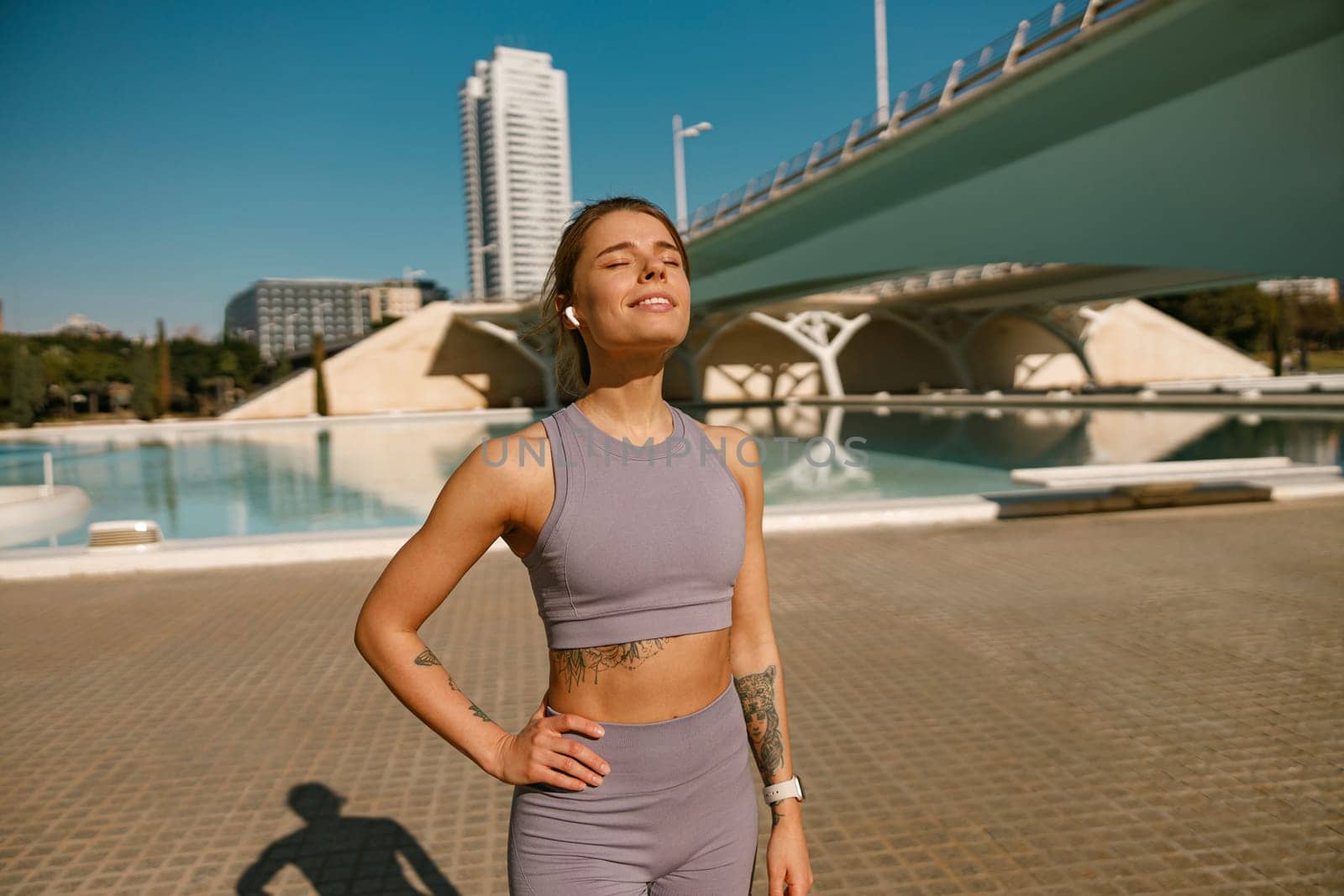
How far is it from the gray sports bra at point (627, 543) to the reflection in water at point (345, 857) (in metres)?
2.28

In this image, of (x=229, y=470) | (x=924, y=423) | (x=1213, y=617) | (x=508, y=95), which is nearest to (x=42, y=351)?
(x=229, y=470)

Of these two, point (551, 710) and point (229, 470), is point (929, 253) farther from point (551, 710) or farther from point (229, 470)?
point (551, 710)

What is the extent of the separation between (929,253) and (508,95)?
482 ft

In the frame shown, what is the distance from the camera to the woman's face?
61.3 inches

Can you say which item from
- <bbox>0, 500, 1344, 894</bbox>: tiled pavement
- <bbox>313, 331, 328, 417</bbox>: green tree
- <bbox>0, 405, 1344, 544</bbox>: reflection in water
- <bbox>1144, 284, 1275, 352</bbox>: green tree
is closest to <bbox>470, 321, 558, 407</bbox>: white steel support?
<bbox>313, 331, 328, 417</bbox>: green tree

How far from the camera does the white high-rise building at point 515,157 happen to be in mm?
153375

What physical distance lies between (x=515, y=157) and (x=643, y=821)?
541 ft

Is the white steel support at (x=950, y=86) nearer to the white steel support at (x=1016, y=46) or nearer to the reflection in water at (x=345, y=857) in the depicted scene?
the white steel support at (x=1016, y=46)

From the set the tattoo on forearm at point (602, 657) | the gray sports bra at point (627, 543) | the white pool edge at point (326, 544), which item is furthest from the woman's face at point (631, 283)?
the white pool edge at point (326, 544)

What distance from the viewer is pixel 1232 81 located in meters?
12.8

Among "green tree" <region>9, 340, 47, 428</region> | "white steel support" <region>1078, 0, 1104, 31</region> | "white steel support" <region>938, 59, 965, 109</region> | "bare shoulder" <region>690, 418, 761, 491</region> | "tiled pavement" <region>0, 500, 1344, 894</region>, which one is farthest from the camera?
"green tree" <region>9, 340, 47, 428</region>

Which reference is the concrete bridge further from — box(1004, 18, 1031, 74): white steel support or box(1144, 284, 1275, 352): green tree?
box(1144, 284, 1275, 352): green tree

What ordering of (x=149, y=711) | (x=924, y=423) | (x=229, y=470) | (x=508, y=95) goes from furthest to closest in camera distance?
(x=508, y=95), (x=924, y=423), (x=229, y=470), (x=149, y=711)

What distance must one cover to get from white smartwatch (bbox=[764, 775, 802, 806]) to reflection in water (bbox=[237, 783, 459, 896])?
1942 millimetres
